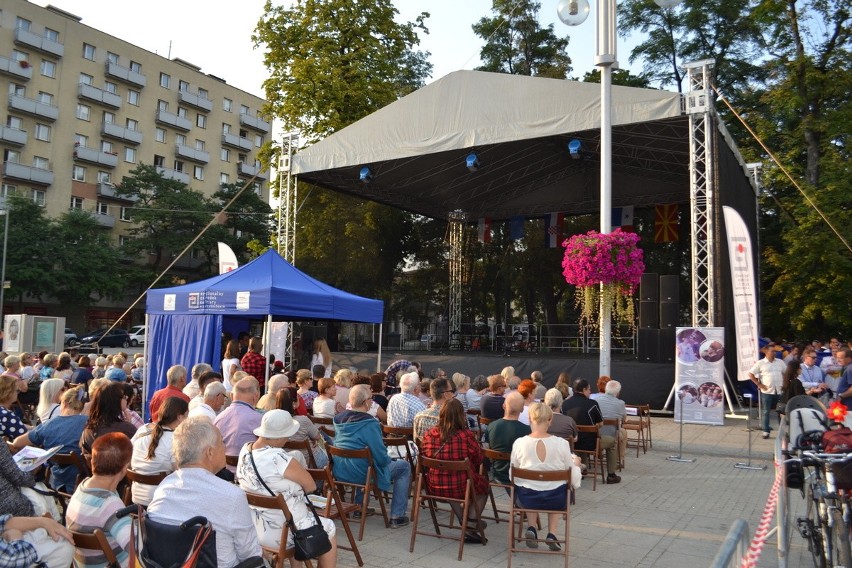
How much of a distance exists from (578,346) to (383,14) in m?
11.4

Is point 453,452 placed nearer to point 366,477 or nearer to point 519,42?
point 366,477

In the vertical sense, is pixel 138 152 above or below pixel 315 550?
above

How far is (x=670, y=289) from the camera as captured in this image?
12453mm

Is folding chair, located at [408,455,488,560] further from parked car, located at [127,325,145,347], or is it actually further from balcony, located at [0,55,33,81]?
balcony, located at [0,55,33,81]

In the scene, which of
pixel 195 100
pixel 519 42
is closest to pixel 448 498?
pixel 519 42

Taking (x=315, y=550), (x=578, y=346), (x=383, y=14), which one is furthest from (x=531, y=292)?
(x=315, y=550)

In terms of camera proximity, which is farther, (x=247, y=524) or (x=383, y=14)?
(x=383, y=14)

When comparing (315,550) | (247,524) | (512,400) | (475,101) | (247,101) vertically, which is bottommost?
(315,550)

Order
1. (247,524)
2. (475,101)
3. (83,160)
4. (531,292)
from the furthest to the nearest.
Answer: (83,160), (531,292), (475,101), (247,524)

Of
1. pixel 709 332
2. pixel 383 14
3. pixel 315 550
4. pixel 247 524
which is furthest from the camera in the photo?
pixel 383 14

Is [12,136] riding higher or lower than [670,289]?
higher

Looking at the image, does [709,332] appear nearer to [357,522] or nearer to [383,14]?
[357,522]

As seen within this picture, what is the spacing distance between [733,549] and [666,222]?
59.5 ft

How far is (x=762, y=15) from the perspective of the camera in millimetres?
21250
